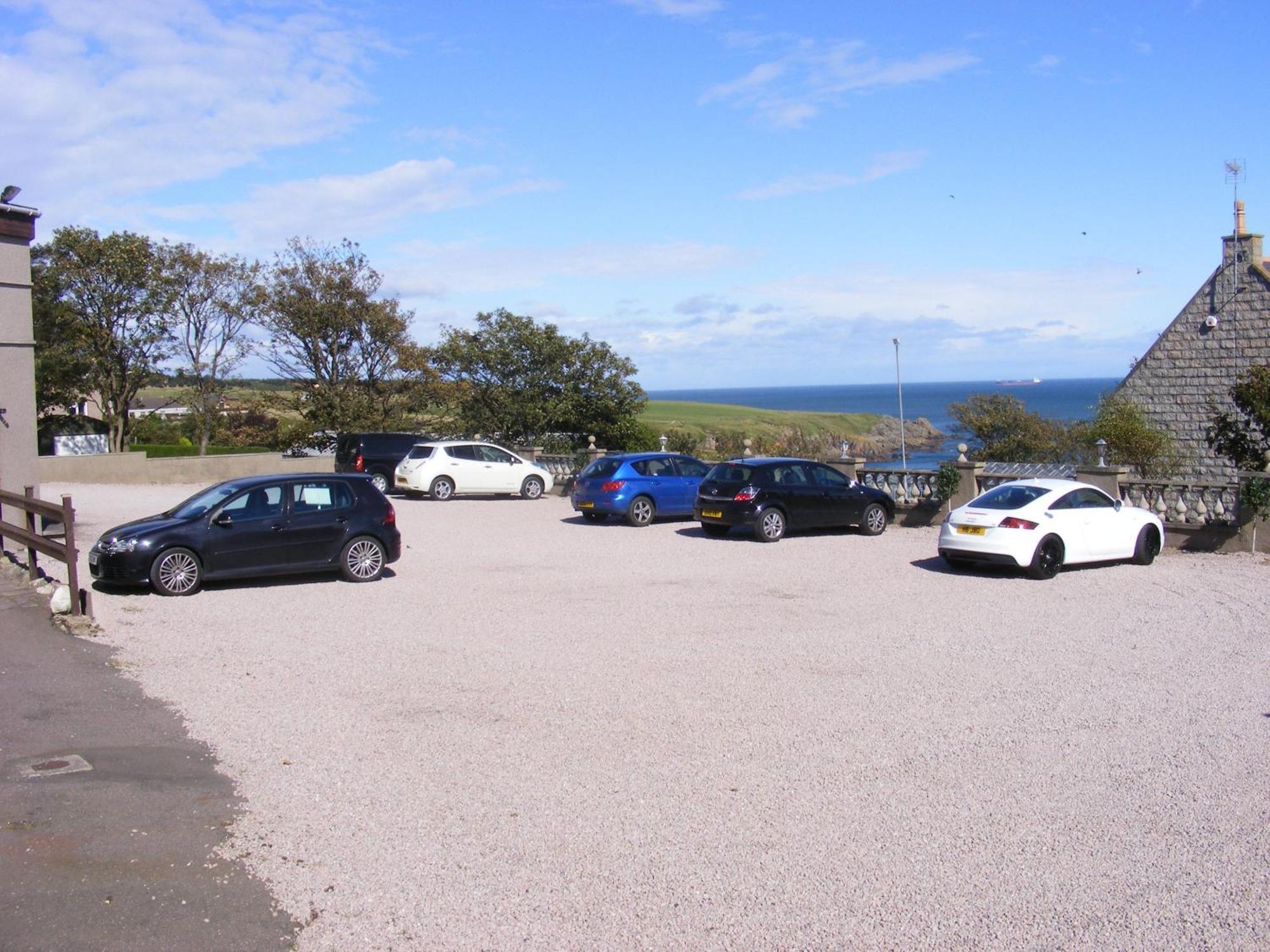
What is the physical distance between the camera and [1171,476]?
Answer: 29016mm

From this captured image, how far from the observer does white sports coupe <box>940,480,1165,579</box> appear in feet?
50.1

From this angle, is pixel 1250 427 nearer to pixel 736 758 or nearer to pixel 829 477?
pixel 829 477

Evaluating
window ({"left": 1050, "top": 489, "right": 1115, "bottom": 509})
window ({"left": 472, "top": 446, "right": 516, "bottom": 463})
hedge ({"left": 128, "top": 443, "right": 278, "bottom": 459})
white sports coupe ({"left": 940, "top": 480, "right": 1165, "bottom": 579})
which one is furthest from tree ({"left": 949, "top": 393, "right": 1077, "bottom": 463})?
hedge ({"left": 128, "top": 443, "right": 278, "bottom": 459})

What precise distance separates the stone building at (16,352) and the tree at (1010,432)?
97.5 ft

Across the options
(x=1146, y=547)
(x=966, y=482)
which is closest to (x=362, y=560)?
(x=1146, y=547)

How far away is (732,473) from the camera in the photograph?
19.6m

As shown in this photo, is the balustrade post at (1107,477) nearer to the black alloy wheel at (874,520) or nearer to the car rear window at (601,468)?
the black alloy wheel at (874,520)

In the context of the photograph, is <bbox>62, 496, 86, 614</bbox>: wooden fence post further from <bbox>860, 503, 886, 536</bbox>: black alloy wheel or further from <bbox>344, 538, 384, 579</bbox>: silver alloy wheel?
<bbox>860, 503, 886, 536</bbox>: black alloy wheel

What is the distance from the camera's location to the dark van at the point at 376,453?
97.1 ft

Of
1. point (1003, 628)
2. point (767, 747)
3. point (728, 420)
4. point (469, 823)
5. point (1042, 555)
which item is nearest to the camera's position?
point (469, 823)

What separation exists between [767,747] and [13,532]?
34.0 feet

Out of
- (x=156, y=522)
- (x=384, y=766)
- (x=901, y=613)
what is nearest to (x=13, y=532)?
(x=156, y=522)

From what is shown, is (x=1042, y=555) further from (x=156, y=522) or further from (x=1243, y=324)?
(x=1243, y=324)

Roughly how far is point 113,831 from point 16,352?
15.1 metres
